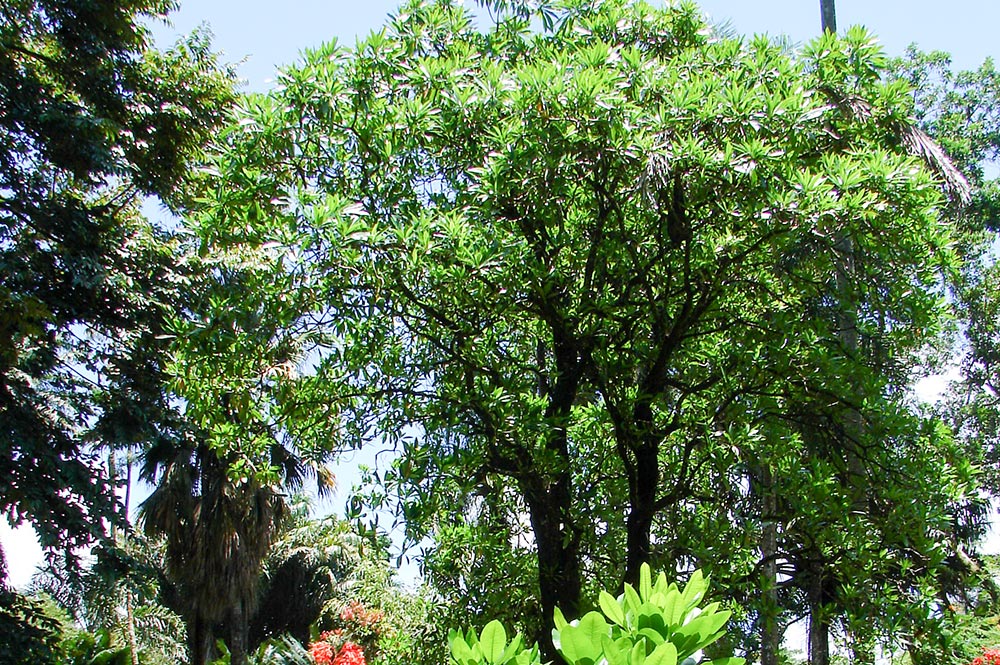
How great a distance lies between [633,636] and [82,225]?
37.7ft

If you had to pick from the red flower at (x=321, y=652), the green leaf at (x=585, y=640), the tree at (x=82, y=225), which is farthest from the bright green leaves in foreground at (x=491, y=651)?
the red flower at (x=321, y=652)

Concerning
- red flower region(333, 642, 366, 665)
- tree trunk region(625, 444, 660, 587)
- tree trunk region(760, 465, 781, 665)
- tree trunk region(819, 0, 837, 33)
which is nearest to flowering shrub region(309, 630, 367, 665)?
red flower region(333, 642, 366, 665)

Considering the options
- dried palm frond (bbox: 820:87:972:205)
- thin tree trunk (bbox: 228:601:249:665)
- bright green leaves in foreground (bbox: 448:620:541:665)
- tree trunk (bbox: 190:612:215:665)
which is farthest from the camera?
thin tree trunk (bbox: 228:601:249:665)

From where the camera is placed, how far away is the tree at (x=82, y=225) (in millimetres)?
11375

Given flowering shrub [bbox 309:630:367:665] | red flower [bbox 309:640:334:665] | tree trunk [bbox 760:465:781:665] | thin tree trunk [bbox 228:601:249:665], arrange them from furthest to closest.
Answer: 1. thin tree trunk [bbox 228:601:249:665]
2. flowering shrub [bbox 309:630:367:665]
3. red flower [bbox 309:640:334:665]
4. tree trunk [bbox 760:465:781:665]

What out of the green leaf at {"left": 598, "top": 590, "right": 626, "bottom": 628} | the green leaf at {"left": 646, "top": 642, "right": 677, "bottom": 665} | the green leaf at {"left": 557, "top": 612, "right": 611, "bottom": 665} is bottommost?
the green leaf at {"left": 646, "top": 642, "right": 677, "bottom": 665}

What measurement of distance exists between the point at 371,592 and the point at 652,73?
634 cm

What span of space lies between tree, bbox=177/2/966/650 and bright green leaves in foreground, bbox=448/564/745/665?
330 centimetres

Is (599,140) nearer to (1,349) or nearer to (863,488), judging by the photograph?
(863,488)

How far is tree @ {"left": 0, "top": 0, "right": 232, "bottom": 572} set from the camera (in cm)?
1138

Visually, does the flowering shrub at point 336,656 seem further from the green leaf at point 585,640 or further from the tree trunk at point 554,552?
the green leaf at point 585,640

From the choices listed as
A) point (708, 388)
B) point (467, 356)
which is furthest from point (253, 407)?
point (708, 388)

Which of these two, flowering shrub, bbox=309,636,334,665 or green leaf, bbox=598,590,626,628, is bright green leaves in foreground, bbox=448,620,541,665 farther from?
flowering shrub, bbox=309,636,334,665

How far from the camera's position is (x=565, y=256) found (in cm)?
682
